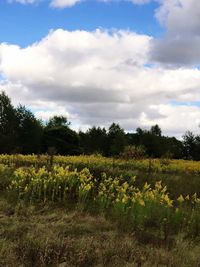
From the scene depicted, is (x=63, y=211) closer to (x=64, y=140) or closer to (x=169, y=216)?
(x=169, y=216)

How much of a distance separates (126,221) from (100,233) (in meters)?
0.94

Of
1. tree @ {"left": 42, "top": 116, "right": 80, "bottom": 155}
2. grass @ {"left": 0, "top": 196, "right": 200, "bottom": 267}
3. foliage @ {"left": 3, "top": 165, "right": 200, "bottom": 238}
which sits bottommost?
grass @ {"left": 0, "top": 196, "right": 200, "bottom": 267}

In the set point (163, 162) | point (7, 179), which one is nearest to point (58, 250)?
point (7, 179)

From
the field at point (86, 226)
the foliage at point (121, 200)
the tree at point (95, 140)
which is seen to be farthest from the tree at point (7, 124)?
the foliage at point (121, 200)

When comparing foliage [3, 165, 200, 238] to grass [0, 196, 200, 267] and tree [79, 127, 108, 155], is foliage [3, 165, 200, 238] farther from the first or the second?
tree [79, 127, 108, 155]

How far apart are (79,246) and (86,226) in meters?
1.39

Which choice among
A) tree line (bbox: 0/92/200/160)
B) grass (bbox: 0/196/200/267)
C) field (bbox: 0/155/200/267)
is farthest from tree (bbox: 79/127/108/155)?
grass (bbox: 0/196/200/267)

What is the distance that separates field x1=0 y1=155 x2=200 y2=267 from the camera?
5531 millimetres

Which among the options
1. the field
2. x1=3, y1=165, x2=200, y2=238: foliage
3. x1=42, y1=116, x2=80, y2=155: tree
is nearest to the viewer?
the field

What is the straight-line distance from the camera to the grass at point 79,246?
212 inches

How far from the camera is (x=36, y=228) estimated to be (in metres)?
6.89

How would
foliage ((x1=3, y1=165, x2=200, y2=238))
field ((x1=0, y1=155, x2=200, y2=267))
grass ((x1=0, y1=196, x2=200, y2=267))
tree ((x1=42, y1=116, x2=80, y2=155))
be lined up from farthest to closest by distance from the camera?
1. tree ((x1=42, y1=116, x2=80, y2=155))
2. foliage ((x1=3, y1=165, x2=200, y2=238))
3. field ((x1=0, y1=155, x2=200, y2=267))
4. grass ((x1=0, y1=196, x2=200, y2=267))

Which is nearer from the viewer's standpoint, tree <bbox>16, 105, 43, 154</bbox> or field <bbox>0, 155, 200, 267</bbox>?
field <bbox>0, 155, 200, 267</bbox>

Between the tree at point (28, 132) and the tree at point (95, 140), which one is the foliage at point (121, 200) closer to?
the tree at point (28, 132)
